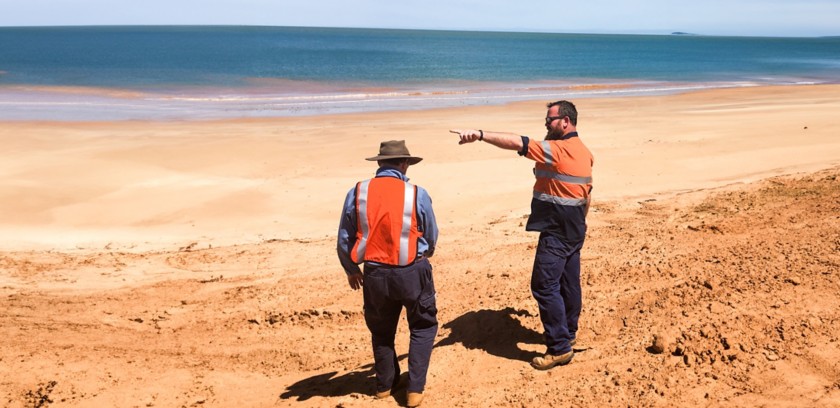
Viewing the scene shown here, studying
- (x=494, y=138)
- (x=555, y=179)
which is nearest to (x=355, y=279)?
(x=494, y=138)

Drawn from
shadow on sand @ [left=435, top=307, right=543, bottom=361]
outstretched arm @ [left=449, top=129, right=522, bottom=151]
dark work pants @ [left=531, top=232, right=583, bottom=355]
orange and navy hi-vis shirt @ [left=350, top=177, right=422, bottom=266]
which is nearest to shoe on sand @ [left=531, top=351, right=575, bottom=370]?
dark work pants @ [left=531, top=232, right=583, bottom=355]

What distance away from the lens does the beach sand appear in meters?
4.74

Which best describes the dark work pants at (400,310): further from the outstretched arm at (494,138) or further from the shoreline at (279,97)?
the shoreline at (279,97)

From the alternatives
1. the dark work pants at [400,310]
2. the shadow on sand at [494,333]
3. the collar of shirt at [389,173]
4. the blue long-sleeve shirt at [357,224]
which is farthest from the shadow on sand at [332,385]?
the collar of shirt at [389,173]

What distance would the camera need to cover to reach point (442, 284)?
23.8 ft

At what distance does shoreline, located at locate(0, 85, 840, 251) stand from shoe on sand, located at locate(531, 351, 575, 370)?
529cm

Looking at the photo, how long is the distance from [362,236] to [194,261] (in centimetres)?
500

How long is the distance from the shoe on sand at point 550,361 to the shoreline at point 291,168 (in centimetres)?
529

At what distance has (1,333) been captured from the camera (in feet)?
19.6

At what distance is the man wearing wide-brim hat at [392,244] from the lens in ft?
14.3

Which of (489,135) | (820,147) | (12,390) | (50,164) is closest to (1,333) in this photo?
(12,390)

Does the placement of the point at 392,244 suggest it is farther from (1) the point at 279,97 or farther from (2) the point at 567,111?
(1) the point at 279,97

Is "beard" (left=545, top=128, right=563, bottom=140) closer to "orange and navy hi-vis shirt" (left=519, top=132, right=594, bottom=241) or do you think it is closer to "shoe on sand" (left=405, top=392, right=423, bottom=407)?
"orange and navy hi-vis shirt" (left=519, top=132, right=594, bottom=241)

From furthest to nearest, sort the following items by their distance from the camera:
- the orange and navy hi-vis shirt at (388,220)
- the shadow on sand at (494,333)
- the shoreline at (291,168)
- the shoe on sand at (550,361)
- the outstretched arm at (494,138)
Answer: the shoreline at (291,168)
the shadow on sand at (494,333)
the shoe on sand at (550,361)
the outstretched arm at (494,138)
the orange and navy hi-vis shirt at (388,220)
